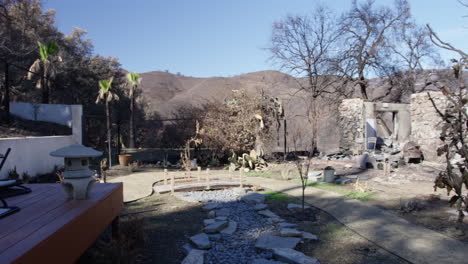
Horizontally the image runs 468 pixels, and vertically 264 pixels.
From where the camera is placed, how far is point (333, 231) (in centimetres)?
474

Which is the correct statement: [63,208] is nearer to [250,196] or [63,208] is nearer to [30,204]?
[30,204]

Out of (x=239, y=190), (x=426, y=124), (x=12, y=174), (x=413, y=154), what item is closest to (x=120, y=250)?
(x=239, y=190)

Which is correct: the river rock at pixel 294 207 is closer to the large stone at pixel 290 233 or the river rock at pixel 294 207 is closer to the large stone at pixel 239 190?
the large stone at pixel 290 233

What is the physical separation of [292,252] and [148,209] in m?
3.16

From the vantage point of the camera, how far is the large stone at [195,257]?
3.53 meters

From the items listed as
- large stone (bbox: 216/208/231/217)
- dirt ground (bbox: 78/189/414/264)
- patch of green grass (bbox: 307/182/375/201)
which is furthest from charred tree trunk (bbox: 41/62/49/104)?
patch of green grass (bbox: 307/182/375/201)

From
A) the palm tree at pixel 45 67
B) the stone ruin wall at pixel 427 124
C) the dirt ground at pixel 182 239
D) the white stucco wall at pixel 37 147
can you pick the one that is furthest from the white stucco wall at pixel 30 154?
the stone ruin wall at pixel 427 124

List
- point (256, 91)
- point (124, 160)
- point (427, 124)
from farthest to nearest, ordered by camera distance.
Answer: point (256, 91) < point (124, 160) < point (427, 124)

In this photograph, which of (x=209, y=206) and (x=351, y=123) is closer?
(x=209, y=206)

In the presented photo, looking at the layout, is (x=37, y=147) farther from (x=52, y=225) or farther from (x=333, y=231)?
(x=333, y=231)

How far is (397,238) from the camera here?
4.29m

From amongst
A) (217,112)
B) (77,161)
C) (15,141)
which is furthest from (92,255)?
(217,112)

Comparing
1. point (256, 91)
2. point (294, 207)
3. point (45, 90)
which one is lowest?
point (294, 207)

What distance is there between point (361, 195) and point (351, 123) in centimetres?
793
